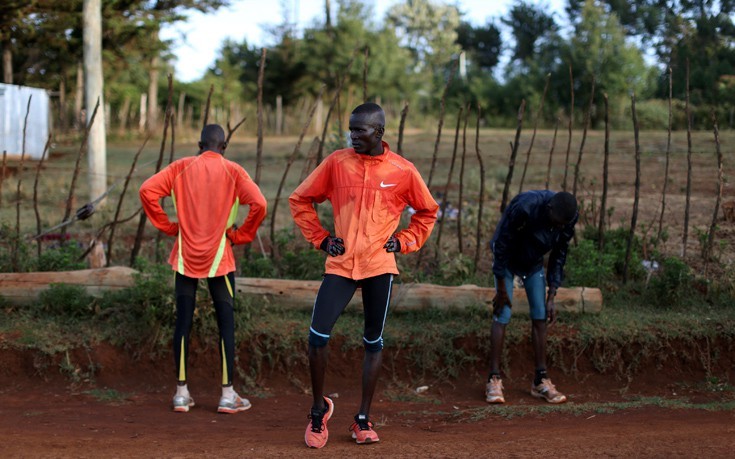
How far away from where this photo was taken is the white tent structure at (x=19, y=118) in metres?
17.5

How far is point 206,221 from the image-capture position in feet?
19.2

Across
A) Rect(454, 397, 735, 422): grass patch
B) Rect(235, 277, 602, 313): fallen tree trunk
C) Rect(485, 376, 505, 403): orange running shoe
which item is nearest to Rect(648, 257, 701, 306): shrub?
Rect(235, 277, 602, 313): fallen tree trunk

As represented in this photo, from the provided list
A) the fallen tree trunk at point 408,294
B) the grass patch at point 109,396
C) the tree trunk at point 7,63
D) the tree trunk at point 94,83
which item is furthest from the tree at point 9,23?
the grass patch at point 109,396

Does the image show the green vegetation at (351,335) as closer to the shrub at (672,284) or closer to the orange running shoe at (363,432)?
the shrub at (672,284)

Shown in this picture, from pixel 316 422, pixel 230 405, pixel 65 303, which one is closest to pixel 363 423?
pixel 316 422

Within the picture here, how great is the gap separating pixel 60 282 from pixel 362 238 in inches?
155

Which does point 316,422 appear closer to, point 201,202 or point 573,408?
point 201,202

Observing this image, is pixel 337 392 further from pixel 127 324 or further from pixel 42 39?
pixel 42 39

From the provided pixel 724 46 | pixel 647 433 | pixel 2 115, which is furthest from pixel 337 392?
pixel 724 46

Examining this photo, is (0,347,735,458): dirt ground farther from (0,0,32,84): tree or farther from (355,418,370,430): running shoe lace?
(0,0,32,84): tree

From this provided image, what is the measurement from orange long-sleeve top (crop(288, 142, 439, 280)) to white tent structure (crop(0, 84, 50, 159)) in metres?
13.3

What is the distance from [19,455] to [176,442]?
90cm

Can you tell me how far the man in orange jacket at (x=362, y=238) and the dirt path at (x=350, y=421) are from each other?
0.45 metres

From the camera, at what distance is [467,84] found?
35469mm
